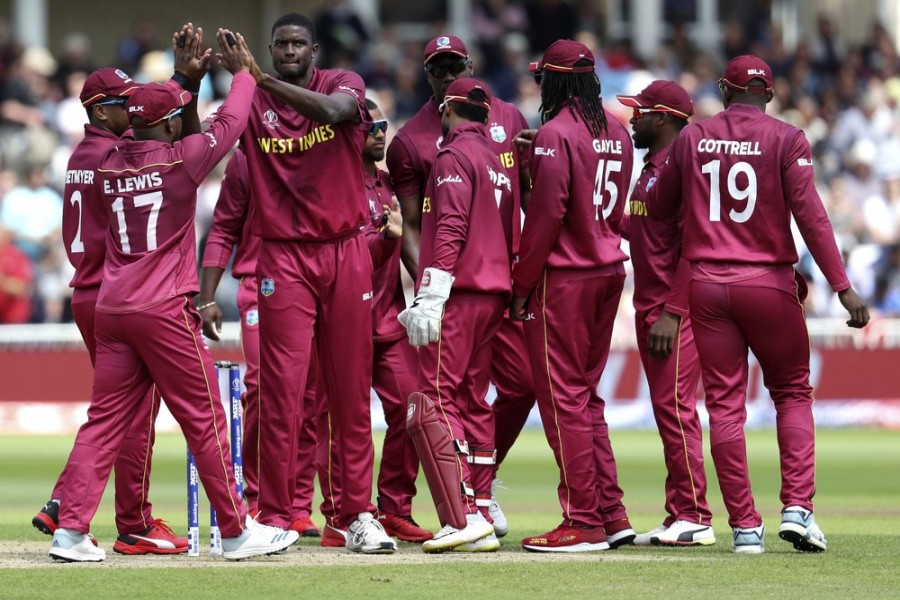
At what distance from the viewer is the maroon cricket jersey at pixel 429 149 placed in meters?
9.38

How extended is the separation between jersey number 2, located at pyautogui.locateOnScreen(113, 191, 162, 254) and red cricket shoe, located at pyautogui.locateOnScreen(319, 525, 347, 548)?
2.06 meters

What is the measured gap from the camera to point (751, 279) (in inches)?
337

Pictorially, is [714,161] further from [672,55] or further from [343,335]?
[672,55]

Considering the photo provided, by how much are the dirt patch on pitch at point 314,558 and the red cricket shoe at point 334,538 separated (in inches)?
7.5

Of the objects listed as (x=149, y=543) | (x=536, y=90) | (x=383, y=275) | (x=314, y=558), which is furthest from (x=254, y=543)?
(x=536, y=90)

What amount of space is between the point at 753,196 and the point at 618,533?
2.00 m

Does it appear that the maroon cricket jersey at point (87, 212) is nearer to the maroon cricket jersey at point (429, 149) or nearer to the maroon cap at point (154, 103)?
the maroon cap at point (154, 103)

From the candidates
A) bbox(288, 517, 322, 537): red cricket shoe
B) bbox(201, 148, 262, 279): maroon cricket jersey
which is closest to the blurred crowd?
bbox(201, 148, 262, 279): maroon cricket jersey

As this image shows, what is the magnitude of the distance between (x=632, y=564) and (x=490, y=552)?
2.86 ft

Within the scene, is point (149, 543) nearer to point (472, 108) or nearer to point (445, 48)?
point (472, 108)

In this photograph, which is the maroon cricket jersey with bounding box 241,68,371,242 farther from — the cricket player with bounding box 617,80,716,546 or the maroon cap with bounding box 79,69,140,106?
the cricket player with bounding box 617,80,716,546

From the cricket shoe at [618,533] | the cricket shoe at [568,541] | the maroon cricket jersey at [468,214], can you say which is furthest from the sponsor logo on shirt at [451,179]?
the cricket shoe at [618,533]

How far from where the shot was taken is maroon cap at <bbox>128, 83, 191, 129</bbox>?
8.04m

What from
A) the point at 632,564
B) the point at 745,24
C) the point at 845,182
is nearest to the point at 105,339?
the point at 632,564
